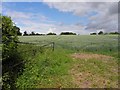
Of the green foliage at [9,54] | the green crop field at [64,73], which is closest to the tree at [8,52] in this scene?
the green foliage at [9,54]

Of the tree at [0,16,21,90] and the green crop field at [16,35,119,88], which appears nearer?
the tree at [0,16,21,90]

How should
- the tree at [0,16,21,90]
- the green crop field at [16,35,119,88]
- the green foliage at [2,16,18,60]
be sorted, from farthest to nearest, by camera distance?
the green crop field at [16,35,119,88]
the green foliage at [2,16,18,60]
the tree at [0,16,21,90]

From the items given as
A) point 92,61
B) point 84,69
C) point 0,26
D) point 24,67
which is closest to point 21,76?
point 24,67

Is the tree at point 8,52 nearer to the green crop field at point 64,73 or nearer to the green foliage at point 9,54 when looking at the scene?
the green foliage at point 9,54

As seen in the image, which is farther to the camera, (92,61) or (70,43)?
(70,43)

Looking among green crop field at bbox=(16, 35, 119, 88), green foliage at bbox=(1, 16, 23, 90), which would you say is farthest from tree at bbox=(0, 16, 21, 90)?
green crop field at bbox=(16, 35, 119, 88)

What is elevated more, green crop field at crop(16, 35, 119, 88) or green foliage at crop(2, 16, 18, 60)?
green foliage at crop(2, 16, 18, 60)

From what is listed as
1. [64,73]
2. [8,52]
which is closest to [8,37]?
[8,52]

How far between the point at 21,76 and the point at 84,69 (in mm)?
3350

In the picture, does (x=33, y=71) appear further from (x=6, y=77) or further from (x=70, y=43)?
(x=70, y=43)

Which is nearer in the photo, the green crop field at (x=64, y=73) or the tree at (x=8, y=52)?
the tree at (x=8, y=52)

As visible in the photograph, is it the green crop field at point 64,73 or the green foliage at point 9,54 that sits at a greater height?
the green foliage at point 9,54

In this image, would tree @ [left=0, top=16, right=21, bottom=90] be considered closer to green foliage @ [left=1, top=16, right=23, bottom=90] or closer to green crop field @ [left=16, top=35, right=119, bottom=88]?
green foliage @ [left=1, top=16, right=23, bottom=90]

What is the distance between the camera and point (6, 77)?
6.87m
